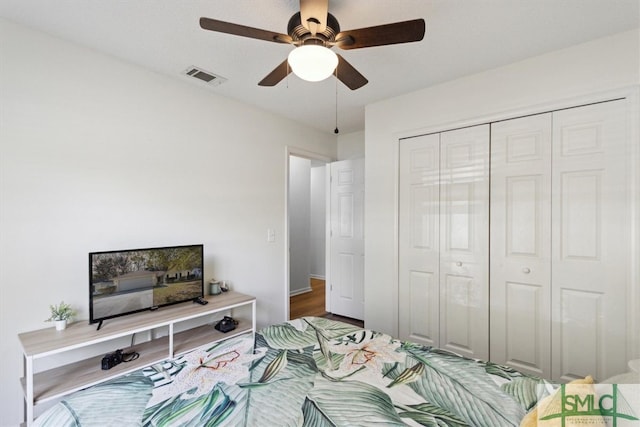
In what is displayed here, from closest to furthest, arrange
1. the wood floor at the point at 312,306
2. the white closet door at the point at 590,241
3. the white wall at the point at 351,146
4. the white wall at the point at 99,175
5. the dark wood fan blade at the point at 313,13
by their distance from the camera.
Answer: the dark wood fan blade at the point at 313,13 → the white wall at the point at 99,175 → the white closet door at the point at 590,241 → the wood floor at the point at 312,306 → the white wall at the point at 351,146

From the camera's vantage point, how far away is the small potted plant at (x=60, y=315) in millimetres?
1815

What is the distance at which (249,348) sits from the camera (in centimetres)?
151

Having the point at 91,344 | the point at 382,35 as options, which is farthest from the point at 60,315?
the point at 382,35

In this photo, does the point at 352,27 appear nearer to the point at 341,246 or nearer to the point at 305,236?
the point at 341,246

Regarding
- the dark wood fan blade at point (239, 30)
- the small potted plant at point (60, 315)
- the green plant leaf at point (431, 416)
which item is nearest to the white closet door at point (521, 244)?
the green plant leaf at point (431, 416)

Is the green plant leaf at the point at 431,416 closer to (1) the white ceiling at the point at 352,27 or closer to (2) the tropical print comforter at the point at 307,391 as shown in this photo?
(2) the tropical print comforter at the point at 307,391

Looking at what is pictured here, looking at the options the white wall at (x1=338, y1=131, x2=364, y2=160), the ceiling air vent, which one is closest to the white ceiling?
the ceiling air vent

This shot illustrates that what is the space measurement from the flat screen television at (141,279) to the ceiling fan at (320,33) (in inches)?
62.6

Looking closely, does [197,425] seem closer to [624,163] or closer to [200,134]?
[200,134]

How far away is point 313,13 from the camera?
1317mm

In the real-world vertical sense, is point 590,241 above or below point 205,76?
below

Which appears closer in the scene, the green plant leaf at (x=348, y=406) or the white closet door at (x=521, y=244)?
the green plant leaf at (x=348, y=406)

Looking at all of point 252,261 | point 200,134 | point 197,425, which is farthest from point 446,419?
point 200,134

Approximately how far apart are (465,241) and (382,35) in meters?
1.82
